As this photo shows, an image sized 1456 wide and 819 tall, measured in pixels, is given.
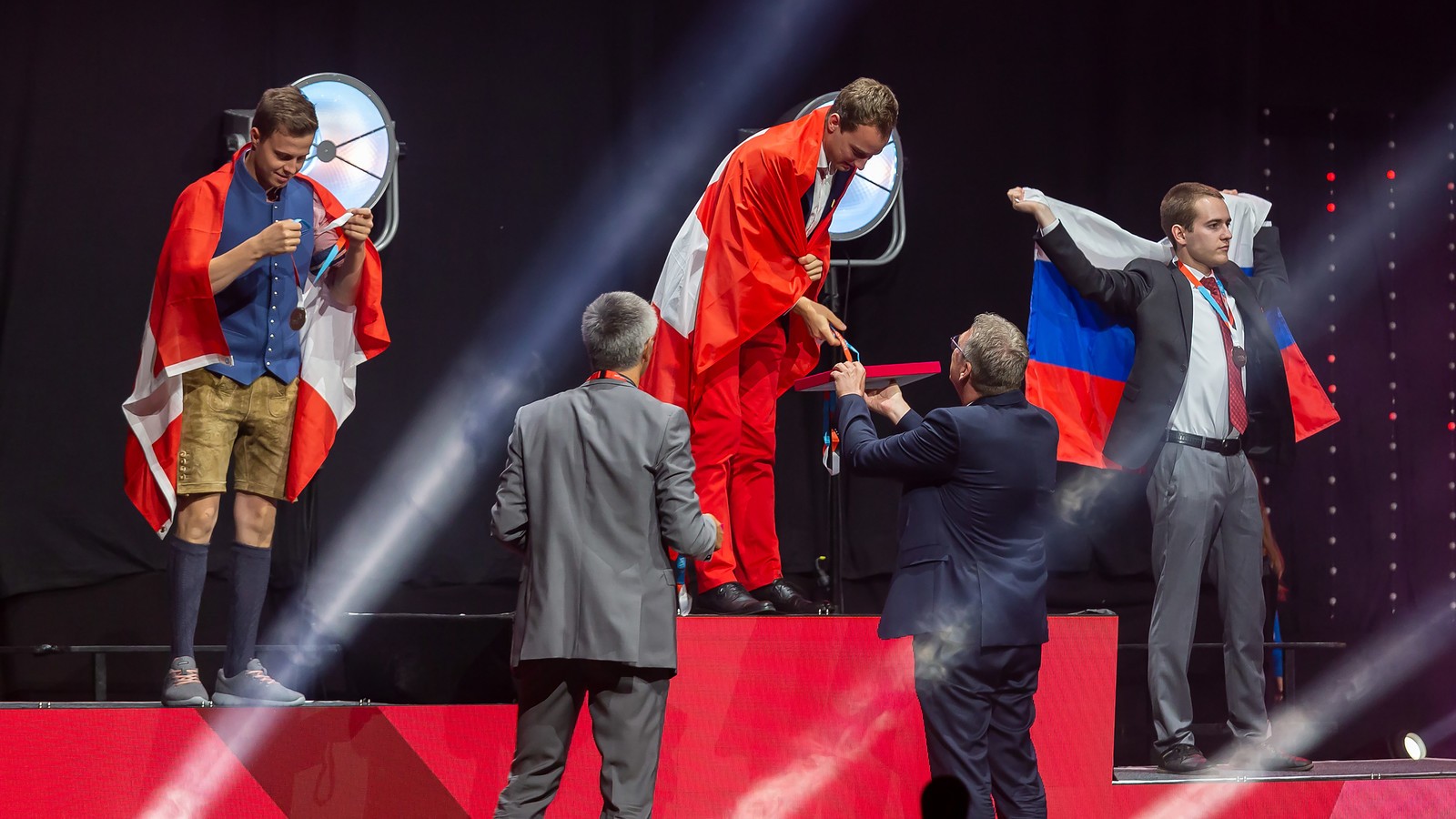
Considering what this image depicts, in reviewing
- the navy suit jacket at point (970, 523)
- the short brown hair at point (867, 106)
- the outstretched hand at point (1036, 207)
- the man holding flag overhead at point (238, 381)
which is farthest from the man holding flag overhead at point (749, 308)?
the man holding flag overhead at point (238, 381)

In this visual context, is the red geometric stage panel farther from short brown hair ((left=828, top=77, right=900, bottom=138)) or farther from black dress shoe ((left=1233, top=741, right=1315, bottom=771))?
short brown hair ((left=828, top=77, right=900, bottom=138))

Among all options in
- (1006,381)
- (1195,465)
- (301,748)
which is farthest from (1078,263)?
(301,748)

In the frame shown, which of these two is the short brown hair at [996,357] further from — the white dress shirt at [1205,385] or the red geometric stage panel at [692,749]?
the white dress shirt at [1205,385]

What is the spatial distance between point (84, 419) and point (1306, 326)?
14.7 ft

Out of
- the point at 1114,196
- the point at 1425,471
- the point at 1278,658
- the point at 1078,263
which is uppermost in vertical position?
the point at 1114,196

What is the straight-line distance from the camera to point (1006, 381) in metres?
3.03

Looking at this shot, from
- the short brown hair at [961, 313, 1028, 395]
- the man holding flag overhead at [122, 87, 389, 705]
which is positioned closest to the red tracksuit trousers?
the short brown hair at [961, 313, 1028, 395]

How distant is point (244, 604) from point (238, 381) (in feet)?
1.74

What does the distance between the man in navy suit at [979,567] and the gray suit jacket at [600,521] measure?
53 centimetres

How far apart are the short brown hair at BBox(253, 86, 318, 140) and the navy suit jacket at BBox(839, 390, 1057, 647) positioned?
1502 mm

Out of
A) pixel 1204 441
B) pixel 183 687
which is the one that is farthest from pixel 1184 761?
pixel 183 687

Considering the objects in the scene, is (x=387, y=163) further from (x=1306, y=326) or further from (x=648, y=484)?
(x=1306, y=326)

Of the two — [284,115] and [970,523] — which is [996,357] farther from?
[284,115]

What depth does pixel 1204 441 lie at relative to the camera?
3627mm
